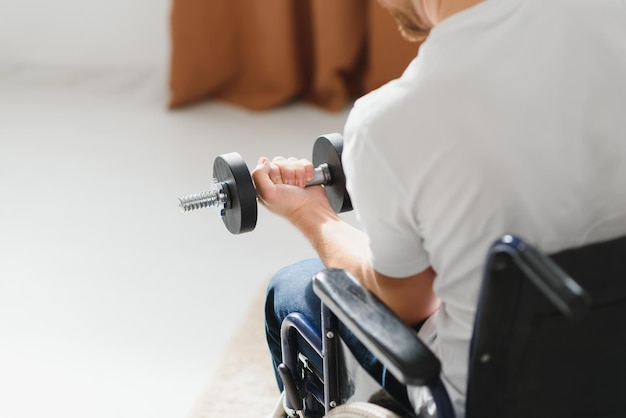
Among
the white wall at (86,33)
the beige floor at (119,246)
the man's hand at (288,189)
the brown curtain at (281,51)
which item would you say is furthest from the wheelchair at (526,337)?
the white wall at (86,33)

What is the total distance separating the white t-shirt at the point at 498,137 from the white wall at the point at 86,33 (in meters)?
2.45

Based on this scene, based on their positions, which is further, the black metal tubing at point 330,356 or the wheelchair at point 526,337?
the black metal tubing at point 330,356

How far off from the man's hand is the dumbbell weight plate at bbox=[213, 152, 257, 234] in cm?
3

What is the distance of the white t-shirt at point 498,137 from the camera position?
0.86 m

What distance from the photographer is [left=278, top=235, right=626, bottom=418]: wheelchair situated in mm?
807

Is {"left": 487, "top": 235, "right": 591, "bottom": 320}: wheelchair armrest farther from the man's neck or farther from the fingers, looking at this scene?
the fingers

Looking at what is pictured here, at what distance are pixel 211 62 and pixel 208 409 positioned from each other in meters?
1.56

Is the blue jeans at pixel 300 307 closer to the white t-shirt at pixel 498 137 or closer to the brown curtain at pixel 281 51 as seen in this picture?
the white t-shirt at pixel 498 137

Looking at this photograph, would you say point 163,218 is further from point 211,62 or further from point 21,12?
point 21,12

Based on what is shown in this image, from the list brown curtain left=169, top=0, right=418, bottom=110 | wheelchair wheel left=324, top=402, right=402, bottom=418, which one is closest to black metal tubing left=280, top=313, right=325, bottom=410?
wheelchair wheel left=324, top=402, right=402, bottom=418

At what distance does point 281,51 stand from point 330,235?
181cm

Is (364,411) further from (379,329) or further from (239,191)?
(239,191)

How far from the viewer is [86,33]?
3.30m

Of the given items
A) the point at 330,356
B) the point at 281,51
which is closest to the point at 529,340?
the point at 330,356
